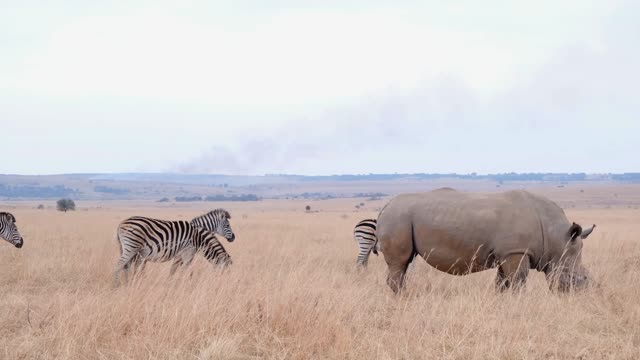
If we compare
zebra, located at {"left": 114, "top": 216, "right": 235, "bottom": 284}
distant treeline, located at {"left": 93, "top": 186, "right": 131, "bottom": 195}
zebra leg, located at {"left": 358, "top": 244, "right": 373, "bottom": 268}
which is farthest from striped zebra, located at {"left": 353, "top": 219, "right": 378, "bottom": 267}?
distant treeline, located at {"left": 93, "top": 186, "right": 131, "bottom": 195}

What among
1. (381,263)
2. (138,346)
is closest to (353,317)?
(138,346)

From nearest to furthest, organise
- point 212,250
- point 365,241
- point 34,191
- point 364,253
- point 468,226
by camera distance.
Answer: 1. point 468,226
2. point 212,250
3. point 364,253
4. point 365,241
5. point 34,191

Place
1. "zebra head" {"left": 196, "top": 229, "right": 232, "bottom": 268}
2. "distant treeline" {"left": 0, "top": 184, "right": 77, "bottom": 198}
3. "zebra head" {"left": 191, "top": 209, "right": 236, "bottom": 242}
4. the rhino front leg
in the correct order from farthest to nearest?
"distant treeline" {"left": 0, "top": 184, "right": 77, "bottom": 198}, "zebra head" {"left": 191, "top": 209, "right": 236, "bottom": 242}, "zebra head" {"left": 196, "top": 229, "right": 232, "bottom": 268}, the rhino front leg

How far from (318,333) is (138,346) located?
1525mm

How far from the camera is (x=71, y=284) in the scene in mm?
9719

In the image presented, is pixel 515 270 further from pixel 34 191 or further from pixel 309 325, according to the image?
pixel 34 191

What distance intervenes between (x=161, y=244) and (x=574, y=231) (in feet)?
20.0

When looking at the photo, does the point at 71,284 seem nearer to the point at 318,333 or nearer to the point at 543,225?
the point at 318,333

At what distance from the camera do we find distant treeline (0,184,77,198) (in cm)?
15262

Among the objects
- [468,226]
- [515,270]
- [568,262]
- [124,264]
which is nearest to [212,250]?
[124,264]

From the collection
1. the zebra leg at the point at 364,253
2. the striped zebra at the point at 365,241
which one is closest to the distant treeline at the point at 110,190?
the striped zebra at the point at 365,241

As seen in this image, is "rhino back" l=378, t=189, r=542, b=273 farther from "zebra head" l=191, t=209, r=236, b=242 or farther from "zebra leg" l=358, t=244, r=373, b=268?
"zebra head" l=191, t=209, r=236, b=242

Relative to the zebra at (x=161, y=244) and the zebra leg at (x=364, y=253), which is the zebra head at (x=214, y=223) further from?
the zebra at (x=161, y=244)

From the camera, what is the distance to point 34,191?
157500mm
